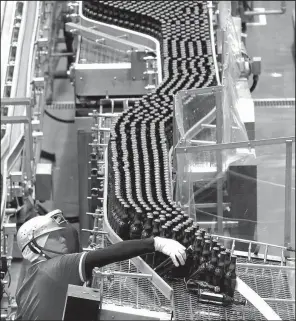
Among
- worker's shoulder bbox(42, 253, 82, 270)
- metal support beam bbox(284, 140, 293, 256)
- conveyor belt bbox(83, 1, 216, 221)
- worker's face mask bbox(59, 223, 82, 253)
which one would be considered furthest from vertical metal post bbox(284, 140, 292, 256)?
worker's shoulder bbox(42, 253, 82, 270)

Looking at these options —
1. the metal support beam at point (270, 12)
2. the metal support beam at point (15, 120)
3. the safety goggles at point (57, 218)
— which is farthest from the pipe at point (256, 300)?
the metal support beam at point (270, 12)

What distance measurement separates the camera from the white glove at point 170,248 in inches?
301

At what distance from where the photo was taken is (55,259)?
792cm

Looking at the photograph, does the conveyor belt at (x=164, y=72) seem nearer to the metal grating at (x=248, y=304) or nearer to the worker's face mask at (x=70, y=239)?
the worker's face mask at (x=70, y=239)

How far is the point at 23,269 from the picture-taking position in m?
10.6

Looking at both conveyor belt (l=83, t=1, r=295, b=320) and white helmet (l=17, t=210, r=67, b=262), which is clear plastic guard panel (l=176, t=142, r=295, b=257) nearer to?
conveyor belt (l=83, t=1, r=295, b=320)

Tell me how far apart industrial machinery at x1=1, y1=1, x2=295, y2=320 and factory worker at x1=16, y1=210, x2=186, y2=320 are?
0.24m

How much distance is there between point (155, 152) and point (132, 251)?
7.94 feet

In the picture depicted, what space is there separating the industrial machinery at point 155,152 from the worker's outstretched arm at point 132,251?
0.24 meters

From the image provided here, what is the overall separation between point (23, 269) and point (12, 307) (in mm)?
1043

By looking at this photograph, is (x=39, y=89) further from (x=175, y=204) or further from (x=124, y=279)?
(x=124, y=279)

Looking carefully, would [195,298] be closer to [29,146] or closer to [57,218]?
[57,218]

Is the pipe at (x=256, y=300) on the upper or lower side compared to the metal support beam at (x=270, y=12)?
lower

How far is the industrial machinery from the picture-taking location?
788cm
